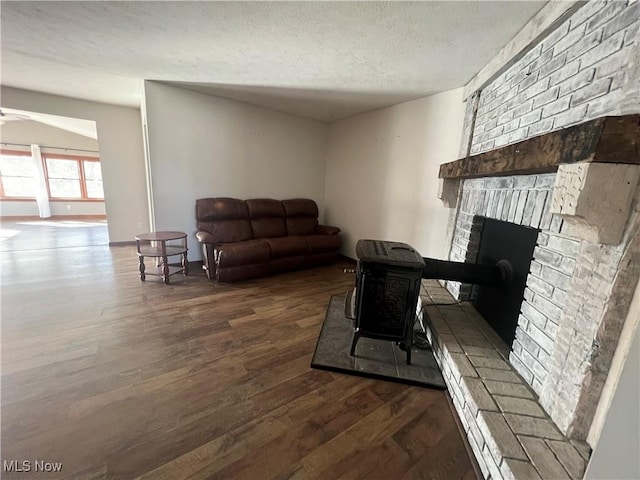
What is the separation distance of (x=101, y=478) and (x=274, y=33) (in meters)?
2.80

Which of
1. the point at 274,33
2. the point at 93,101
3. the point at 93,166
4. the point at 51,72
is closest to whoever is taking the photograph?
the point at 274,33

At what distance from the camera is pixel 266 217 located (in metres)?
4.06

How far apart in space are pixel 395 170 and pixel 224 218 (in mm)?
2561

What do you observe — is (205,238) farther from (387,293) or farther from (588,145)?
(588,145)

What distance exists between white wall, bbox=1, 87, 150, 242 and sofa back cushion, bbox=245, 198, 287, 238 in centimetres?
241

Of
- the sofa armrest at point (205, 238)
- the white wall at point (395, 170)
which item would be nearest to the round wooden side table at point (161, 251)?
the sofa armrest at point (205, 238)

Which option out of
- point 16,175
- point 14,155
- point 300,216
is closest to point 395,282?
point 300,216

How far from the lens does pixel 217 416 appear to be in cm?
138

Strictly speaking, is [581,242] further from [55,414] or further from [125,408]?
[55,414]

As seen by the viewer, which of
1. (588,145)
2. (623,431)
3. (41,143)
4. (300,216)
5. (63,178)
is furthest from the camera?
(63,178)

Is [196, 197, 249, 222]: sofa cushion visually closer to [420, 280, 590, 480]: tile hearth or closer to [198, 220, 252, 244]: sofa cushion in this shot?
[198, 220, 252, 244]: sofa cushion

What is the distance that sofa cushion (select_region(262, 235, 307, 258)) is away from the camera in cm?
350

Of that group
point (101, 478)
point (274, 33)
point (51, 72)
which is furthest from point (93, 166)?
point (101, 478)

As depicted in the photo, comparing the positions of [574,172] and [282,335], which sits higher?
[574,172]
